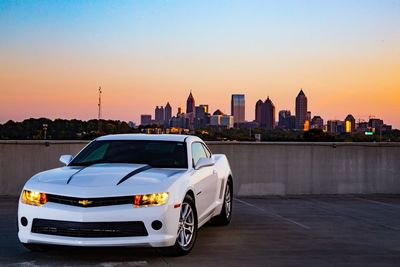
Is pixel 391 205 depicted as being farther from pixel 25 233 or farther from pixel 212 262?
pixel 25 233

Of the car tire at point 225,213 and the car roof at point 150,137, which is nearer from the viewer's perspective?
the car roof at point 150,137

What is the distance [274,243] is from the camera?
26.8 feet

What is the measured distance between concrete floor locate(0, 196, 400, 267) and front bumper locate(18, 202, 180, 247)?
299 mm

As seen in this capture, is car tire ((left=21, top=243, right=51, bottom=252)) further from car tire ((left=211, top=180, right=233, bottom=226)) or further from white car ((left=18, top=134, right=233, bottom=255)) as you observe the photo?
car tire ((left=211, top=180, right=233, bottom=226))

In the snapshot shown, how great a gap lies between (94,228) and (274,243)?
2809 mm

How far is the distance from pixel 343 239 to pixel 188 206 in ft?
8.70

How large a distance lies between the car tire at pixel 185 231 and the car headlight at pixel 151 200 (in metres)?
0.45

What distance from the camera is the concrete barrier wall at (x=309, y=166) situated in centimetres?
1557

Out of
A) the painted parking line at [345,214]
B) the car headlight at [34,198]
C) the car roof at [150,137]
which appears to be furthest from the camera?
the painted parking line at [345,214]

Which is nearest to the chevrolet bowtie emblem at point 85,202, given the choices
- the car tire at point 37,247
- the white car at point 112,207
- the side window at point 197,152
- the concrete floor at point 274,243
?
the white car at point 112,207

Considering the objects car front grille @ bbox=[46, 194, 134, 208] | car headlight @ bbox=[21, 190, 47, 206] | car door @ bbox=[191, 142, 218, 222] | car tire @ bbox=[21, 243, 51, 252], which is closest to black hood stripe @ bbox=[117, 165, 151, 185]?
car front grille @ bbox=[46, 194, 134, 208]

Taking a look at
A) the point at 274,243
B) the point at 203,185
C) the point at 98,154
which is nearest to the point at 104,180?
the point at 98,154

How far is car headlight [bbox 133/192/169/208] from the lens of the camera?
6.56m

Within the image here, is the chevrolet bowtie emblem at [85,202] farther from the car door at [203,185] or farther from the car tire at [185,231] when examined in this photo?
the car door at [203,185]
